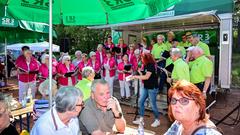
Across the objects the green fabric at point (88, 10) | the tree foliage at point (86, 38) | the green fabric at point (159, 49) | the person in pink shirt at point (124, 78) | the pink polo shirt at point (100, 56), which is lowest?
the person in pink shirt at point (124, 78)

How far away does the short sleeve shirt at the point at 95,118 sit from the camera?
345 cm

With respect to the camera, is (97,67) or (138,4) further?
(97,67)

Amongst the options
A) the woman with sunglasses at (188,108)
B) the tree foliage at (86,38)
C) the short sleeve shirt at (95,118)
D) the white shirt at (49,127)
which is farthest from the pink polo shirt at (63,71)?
the tree foliage at (86,38)

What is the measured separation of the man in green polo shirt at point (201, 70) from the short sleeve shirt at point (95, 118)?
11.1 feet

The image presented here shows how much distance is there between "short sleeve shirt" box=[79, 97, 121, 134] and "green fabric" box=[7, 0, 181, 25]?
1.14m

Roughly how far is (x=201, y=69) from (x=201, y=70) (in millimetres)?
23

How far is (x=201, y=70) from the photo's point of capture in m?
6.55

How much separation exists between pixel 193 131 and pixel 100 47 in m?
9.40

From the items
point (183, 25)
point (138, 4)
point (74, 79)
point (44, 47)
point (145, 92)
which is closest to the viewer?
point (138, 4)

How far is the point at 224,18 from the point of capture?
10.9 metres

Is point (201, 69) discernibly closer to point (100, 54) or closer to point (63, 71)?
point (63, 71)

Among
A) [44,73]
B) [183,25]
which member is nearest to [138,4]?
[44,73]

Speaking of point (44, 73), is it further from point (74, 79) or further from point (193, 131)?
point (193, 131)

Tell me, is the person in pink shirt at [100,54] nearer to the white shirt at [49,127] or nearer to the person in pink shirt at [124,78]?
the person in pink shirt at [124,78]
